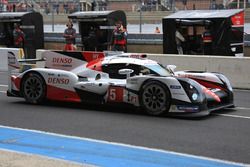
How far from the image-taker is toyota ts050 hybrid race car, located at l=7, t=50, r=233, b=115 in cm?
936

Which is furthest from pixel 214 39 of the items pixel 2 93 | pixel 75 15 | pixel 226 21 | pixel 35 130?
pixel 35 130

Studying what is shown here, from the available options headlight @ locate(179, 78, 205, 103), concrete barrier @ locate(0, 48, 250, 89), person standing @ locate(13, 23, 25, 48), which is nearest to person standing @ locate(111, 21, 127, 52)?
concrete barrier @ locate(0, 48, 250, 89)

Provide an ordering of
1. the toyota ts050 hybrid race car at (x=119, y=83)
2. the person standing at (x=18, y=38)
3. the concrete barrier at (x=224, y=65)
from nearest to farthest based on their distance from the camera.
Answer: the toyota ts050 hybrid race car at (x=119, y=83) → the concrete barrier at (x=224, y=65) → the person standing at (x=18, y=38)

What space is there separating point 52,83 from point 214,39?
33.5ft

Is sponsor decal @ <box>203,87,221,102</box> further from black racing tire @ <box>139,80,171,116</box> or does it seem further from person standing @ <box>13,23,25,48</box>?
person standing @ <box>13,23,25,48</box>

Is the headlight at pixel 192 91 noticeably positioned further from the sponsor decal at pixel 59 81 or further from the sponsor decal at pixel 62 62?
the sponsor decal at pixel 62 62

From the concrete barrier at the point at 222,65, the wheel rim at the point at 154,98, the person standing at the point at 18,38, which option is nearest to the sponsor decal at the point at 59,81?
the wheel rim at the point at 154,98

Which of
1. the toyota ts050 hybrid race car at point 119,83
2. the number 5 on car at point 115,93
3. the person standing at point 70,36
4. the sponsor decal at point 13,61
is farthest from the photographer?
the person standing at point 70,36

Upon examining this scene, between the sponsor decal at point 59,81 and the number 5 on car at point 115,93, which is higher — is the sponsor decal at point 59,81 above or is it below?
above

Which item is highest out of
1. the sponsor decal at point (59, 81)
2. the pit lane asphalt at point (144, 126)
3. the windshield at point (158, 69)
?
the windshield at point (158, 69)

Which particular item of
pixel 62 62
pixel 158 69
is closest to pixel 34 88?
pixel 62 62

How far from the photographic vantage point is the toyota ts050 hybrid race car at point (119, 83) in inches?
368

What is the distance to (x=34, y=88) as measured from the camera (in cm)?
1109

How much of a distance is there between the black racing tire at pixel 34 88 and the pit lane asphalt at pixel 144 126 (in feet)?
0.66
